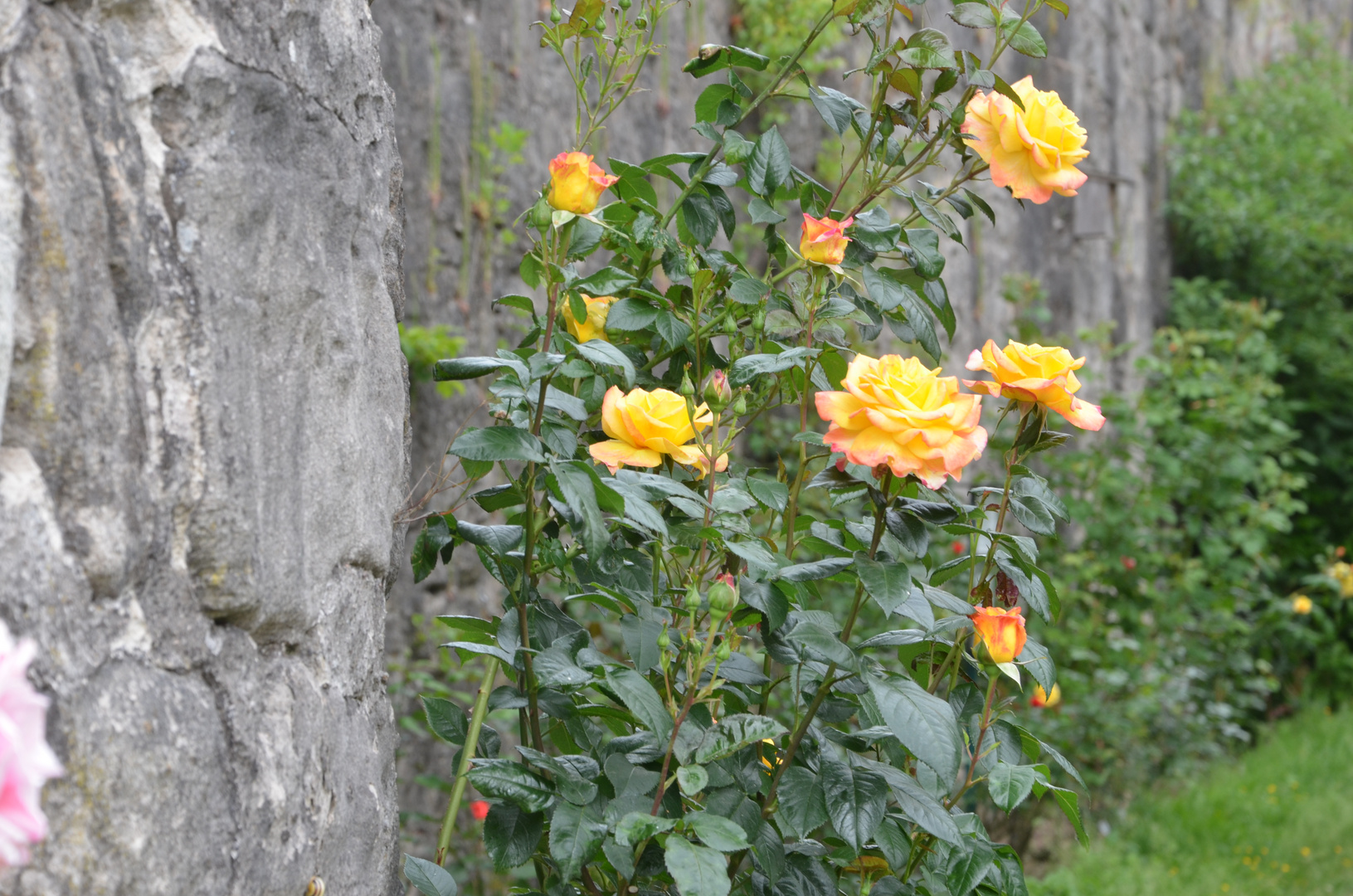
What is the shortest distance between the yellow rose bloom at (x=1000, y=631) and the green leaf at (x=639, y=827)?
0.35m

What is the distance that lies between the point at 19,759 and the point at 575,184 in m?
0.66

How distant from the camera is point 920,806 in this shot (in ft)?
3.07

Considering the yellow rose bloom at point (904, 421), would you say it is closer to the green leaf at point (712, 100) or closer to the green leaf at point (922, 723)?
the green leaf at point (922, 723)

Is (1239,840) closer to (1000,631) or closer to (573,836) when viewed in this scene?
(1000,631)

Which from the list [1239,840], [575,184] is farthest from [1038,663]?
[1239,840]

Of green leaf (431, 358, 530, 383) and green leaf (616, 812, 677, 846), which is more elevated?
green leaf (431, 358, 530, 383)

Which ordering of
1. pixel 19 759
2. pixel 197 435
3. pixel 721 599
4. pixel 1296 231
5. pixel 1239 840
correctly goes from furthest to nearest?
1. pixel 1296 231
2. pixel 1239 840
3. pixel 721 599
4. pixel 197 435
5. pixel 19 759

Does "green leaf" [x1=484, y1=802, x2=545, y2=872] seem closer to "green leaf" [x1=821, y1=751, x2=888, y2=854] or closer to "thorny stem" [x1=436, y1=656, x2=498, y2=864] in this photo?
"thorny stem" [x1=436, y1=656, x2=498, y2=864]

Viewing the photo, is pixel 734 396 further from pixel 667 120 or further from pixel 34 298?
pixel 667 120

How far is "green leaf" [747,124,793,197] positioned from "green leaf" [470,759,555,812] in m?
0.59

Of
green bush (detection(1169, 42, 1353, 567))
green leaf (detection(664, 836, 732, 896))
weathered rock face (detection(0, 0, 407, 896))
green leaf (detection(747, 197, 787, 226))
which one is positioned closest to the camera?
weathered rock face (detection(0, 0, 407, 896))

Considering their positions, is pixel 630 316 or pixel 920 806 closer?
pixel 920 806

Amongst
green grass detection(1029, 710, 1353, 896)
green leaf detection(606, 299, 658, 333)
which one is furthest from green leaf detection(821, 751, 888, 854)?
green grass detection(1029, 710, 1353, 896)

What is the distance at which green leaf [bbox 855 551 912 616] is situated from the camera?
0.89 metres
